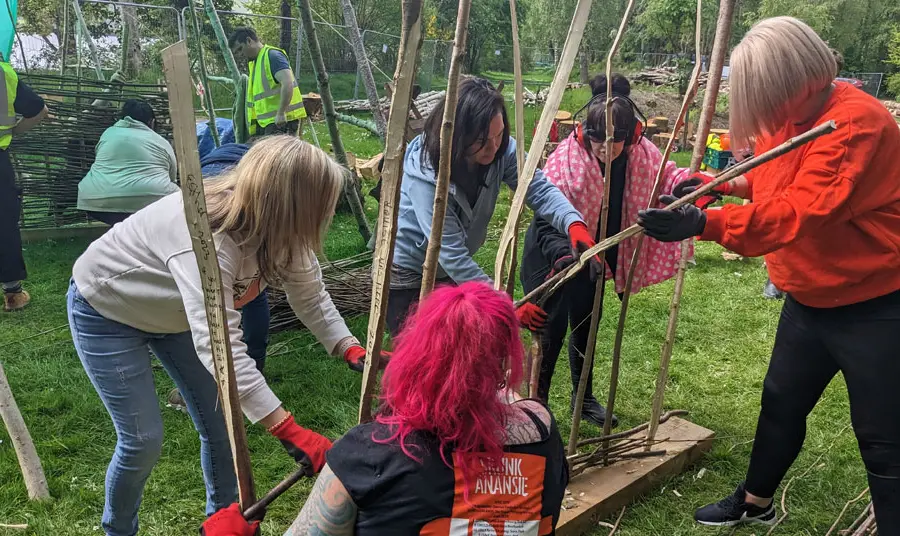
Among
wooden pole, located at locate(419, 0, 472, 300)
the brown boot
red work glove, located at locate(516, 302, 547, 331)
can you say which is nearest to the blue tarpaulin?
the brown boot

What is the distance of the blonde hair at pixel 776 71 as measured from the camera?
162 centimetres

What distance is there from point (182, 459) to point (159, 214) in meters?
1.60

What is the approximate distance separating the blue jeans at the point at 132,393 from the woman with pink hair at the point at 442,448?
0.82 m

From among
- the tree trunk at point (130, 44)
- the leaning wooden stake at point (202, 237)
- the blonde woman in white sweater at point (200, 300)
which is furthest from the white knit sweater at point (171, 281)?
the tree trunk at point (130, 44)

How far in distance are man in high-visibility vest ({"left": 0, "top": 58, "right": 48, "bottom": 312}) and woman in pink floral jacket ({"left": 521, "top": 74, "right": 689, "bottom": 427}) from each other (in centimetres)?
339

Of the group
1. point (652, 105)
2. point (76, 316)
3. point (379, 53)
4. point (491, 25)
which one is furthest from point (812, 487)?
point (491, 25)

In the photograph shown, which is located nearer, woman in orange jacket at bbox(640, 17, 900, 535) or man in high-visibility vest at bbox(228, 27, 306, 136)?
woman in orange jacket at bbox(640, 17, 900, 535)

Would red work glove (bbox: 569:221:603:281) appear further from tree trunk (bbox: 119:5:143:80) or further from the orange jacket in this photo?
tree trunk (bbox: 119:5:143:80)

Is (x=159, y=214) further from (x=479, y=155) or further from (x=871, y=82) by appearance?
(x=871, y=82)

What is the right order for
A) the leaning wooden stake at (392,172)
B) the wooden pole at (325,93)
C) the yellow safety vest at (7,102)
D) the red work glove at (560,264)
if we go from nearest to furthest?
the leaning wooden stake at (392,172) < the red work glove at (560,264) < the yellow safety vest at (7,102) < the wooden pole at (325,93)

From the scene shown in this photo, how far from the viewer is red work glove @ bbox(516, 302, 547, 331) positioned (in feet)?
6.79

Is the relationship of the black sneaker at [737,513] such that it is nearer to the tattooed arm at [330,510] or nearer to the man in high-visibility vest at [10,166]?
the tattooed arm at [330,510]

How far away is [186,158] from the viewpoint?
103 centimetres

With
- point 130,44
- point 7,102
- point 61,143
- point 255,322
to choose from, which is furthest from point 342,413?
point 130,44
